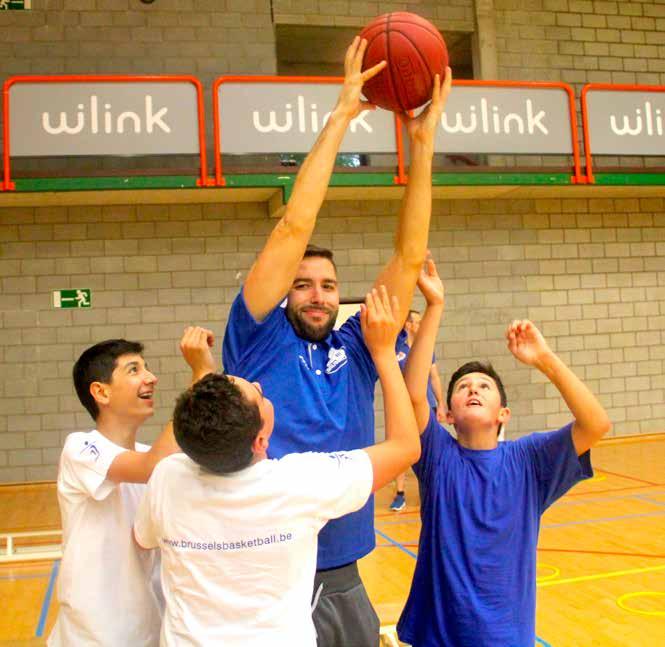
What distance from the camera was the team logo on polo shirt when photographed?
2.01 meters

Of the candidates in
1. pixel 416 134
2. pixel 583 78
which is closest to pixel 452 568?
pixel 416 134

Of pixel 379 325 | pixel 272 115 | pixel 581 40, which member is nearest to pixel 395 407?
pixel 379 325

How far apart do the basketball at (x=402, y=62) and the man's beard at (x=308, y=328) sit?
699mm

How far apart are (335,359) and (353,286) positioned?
291 inches

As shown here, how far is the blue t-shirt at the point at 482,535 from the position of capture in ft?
6.66

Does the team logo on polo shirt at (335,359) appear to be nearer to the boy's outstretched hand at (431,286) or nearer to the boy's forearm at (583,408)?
the boy's outstretched hand at (431,286)

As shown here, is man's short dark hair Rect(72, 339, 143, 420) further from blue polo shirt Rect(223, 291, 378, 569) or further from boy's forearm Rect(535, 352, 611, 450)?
boy's forearm Rect(535, 352, 611, 450)

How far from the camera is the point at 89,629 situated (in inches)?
74.2

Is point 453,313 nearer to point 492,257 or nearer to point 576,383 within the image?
point 492,257

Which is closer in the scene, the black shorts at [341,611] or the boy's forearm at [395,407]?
the boy's forearm at [395,407]

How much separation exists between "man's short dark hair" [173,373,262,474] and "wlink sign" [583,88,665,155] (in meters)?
7.88

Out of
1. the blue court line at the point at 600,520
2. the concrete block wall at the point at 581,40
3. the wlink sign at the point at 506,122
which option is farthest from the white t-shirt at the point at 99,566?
the concrete block wall at the point at 581,40

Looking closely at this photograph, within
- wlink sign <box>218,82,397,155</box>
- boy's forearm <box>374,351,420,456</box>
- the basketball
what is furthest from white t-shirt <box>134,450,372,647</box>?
wlink sign <box>218,82,397,155</box>

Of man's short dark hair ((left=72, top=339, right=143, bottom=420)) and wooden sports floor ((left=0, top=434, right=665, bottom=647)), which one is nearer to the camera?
man's short dark hair ((left=72, top=339, right=143, bottom=420))
